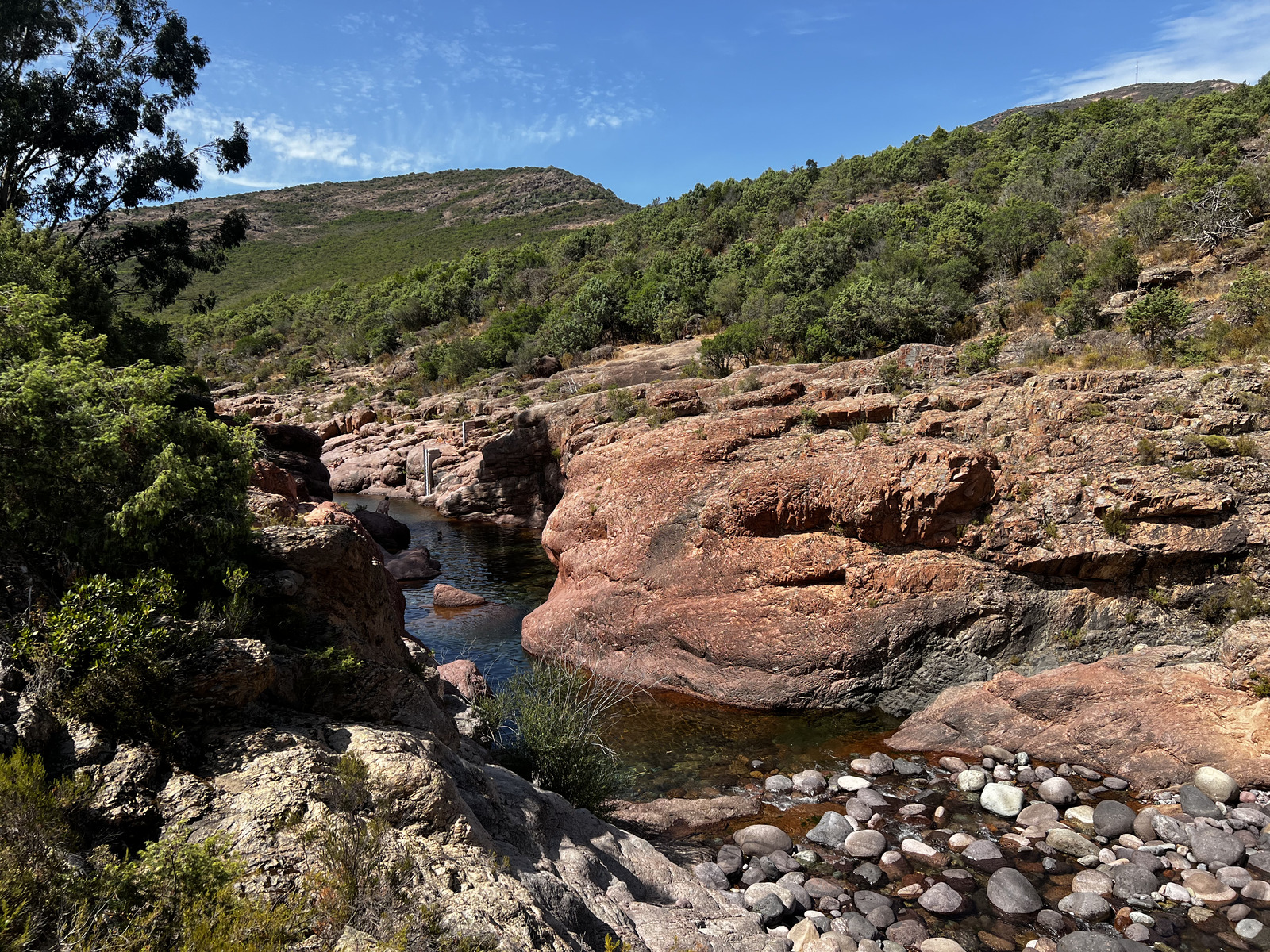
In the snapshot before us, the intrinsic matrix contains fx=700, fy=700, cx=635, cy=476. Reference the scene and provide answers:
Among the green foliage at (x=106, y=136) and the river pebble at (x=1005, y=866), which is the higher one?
the green foliage at (x=106, y=136)

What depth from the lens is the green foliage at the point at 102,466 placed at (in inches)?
181

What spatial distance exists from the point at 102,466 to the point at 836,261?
37002 millimetres

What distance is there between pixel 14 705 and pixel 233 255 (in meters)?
118

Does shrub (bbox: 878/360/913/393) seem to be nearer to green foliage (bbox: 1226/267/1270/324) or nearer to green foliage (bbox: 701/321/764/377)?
green foliage (bbox: 1226/267/1270/324)

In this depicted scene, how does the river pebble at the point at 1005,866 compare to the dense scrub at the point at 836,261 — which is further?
the dense scrub at the point at 836,261

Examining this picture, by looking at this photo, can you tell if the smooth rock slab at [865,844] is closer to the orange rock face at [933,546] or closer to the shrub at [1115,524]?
the orange rock face at [933,546]

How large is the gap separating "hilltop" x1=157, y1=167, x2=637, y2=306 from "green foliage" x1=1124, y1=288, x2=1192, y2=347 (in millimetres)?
84250

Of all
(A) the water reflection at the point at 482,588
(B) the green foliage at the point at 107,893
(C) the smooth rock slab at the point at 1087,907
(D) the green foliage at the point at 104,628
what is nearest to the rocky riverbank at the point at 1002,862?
(C) the smooth rock slab at the point at 1087,907

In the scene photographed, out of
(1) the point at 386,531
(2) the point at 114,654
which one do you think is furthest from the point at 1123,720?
(1) the point at 386,531

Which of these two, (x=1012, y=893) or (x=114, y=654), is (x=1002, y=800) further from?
(x=114, y=654)

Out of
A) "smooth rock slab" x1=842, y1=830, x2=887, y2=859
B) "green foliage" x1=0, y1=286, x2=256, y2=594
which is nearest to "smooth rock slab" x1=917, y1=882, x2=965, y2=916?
"smooth rock slab" x1=842, y1=830, x2=887, y2=859

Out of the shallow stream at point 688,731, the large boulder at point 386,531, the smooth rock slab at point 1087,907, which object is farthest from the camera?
the large boulder at point 386,531

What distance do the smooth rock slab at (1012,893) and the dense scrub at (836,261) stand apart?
61.6ft

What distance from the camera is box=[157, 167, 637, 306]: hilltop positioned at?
94375mm
